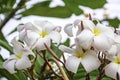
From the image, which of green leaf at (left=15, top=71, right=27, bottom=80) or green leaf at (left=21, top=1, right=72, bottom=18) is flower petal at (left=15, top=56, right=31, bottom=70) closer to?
green leaf at (left=15, top=71, right=27, bottom=80)

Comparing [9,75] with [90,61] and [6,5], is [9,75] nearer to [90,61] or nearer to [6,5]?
[90,61]

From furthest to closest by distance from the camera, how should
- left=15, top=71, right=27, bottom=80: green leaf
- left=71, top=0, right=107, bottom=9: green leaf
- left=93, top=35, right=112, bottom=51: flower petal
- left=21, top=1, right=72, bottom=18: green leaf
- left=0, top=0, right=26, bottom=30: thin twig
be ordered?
left=21, top=1, right=72, bottom=18: green leaf
left=0, top=0, right=26, bottom=30: thin twig
left=71, top=0, right=107, bottom=9: green leaf
left=15, top=71, right=27, bottom=80: green leaf
left=93, top=35, right=112, bottom=51: flower petal

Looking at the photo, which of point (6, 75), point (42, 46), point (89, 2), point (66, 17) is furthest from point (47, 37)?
point (66, 17)

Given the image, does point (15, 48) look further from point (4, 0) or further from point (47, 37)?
point (4, 0)

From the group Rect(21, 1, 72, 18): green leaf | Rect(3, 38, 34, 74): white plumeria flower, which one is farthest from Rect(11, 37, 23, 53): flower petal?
Rect(21, 1, 72, 18): green leaf

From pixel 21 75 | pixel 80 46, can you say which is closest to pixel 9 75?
pixel 21 75
